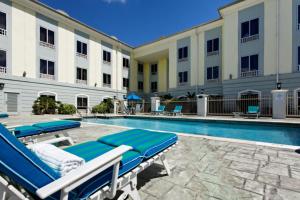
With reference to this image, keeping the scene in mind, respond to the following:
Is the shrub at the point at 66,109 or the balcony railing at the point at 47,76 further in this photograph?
the shrub at the point at 66,109

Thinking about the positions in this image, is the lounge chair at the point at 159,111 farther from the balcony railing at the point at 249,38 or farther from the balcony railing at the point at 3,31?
the balcony railing at the point at 3,31

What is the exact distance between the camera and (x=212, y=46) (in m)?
18.5

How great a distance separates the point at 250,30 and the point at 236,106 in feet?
23.3

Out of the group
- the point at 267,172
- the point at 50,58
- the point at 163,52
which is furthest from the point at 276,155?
the point at 163,52

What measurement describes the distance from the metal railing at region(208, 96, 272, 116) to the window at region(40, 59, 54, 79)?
15471 millimetres

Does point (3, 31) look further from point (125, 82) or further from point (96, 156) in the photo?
point (96, 156)

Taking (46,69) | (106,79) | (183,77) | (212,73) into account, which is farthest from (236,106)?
(46,69)

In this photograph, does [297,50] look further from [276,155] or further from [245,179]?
[245,179]

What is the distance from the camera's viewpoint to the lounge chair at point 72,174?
4.14ft

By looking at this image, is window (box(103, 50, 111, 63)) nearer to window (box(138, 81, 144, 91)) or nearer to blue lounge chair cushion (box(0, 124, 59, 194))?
window (box(138, 81, 144, 91))

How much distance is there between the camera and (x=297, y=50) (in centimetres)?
1327

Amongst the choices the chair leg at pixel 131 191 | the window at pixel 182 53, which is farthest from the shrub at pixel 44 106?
the chair leg at pixel 131 191

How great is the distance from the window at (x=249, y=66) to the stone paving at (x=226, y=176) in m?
13.4

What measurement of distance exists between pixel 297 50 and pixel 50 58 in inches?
857
